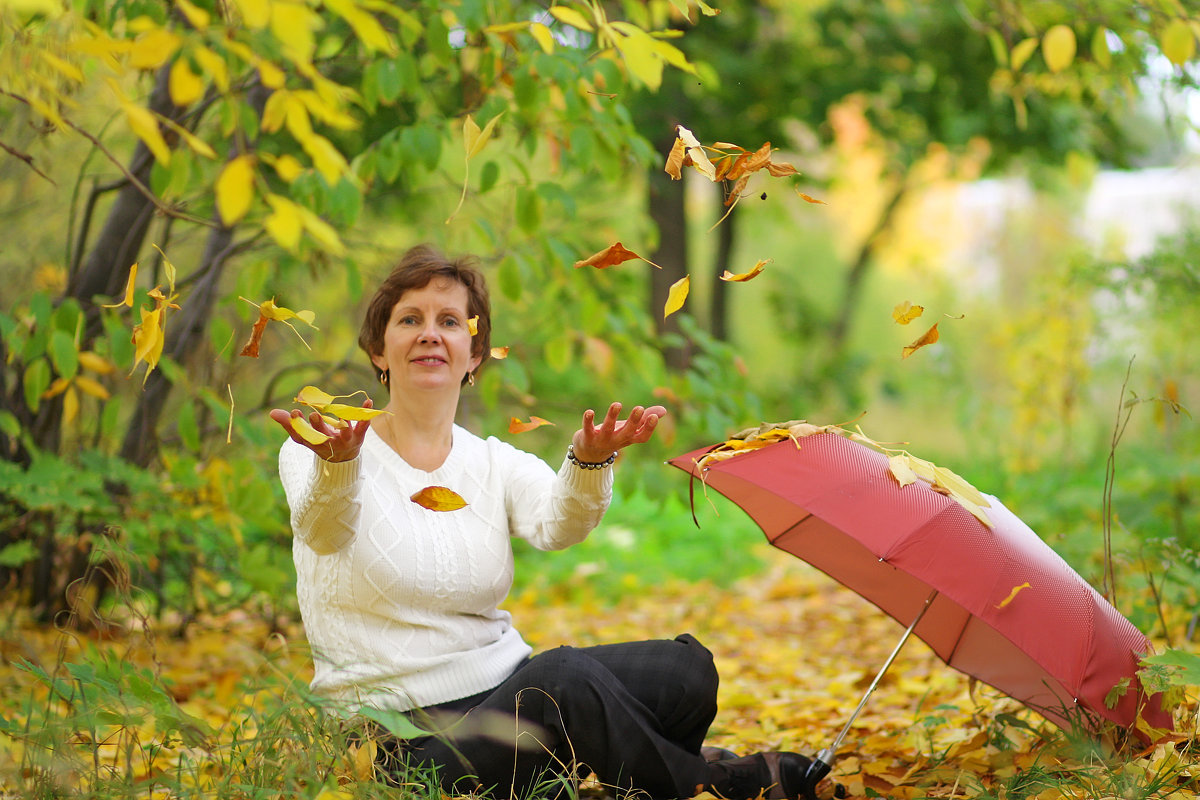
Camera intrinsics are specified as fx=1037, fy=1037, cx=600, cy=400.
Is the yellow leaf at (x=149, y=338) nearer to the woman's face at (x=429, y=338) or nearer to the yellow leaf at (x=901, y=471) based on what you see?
the woman's face at (x=429, y=338)

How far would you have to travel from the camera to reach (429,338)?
2342 mm

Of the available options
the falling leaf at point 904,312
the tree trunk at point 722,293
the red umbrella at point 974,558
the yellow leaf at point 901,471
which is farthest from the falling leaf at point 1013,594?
the tree trunk at point 722,293

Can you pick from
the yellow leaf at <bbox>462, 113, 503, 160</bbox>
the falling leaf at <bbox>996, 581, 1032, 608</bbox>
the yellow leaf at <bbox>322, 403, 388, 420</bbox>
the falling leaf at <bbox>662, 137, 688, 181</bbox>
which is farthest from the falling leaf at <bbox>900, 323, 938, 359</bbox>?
the yellow leaf at <bbox>322, 403, 388, 420</bbox>

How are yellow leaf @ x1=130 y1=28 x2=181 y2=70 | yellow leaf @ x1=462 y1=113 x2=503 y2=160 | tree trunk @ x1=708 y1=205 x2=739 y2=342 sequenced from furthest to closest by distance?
1. tree trunk @ x1=708 y1=205 x2=739 y2=342
2. yellow leaf @ x1=462 y1=113 x2=503 y2=160
3. yellow leaf @ x1=130 y1=28 x2=181 y2=70

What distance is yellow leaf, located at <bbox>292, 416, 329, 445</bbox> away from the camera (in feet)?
5.62

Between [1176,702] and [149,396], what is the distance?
11.2 feet

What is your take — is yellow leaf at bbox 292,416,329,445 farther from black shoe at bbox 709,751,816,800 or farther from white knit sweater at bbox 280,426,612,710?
black shoe at bbox 709,751,816,800

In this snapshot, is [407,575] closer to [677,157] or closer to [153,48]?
[677,157]

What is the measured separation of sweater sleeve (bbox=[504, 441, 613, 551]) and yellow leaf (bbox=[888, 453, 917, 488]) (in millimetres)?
584

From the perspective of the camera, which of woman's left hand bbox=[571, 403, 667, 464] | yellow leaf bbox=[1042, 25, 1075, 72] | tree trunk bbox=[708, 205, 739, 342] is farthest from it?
tree trunk bbox=[708, 205, 739, 342]

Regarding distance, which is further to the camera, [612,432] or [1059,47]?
[1059,47]

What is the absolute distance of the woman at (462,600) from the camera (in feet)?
6.96

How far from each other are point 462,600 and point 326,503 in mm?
401

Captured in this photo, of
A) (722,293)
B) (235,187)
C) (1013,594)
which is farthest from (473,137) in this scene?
(722,293)
